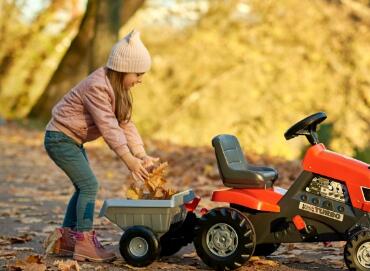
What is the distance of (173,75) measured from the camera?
995 inches

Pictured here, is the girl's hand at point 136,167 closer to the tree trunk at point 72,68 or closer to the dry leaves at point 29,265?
the dry leaves at point 29,265

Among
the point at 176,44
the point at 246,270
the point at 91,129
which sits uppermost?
the point at 176,44

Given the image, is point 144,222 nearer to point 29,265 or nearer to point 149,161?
point 149,161

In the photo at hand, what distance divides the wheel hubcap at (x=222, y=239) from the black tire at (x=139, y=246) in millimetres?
344

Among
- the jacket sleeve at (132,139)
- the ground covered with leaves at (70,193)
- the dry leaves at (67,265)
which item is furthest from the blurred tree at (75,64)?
the dry leaves at (67,265)

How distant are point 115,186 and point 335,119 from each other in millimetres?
9120

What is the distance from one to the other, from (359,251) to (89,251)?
1746 millimetres

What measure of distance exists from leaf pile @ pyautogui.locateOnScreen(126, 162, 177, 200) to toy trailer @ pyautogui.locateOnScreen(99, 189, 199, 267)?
0.36 ft

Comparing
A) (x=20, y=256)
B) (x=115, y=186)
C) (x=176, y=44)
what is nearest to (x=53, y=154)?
(x=20, y=256)

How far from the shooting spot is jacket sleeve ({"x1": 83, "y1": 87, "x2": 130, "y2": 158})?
18.2ft

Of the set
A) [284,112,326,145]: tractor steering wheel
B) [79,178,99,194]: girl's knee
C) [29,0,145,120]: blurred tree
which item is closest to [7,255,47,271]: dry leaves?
[79,178,99,194]: girl's knee

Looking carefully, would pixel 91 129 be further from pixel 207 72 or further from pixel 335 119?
pixel 207 72

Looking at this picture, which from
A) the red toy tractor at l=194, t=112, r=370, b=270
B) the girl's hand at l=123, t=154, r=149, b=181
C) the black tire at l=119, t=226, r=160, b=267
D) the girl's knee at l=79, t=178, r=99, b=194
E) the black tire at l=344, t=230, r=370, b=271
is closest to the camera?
the black tire at l=344, t=230, r=370, b=271

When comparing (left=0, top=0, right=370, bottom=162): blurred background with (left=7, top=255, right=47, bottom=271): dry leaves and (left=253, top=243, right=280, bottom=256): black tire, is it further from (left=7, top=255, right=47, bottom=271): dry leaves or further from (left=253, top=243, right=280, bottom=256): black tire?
A: (left=7, top=255, right=47, bottom=271): dry leaves
